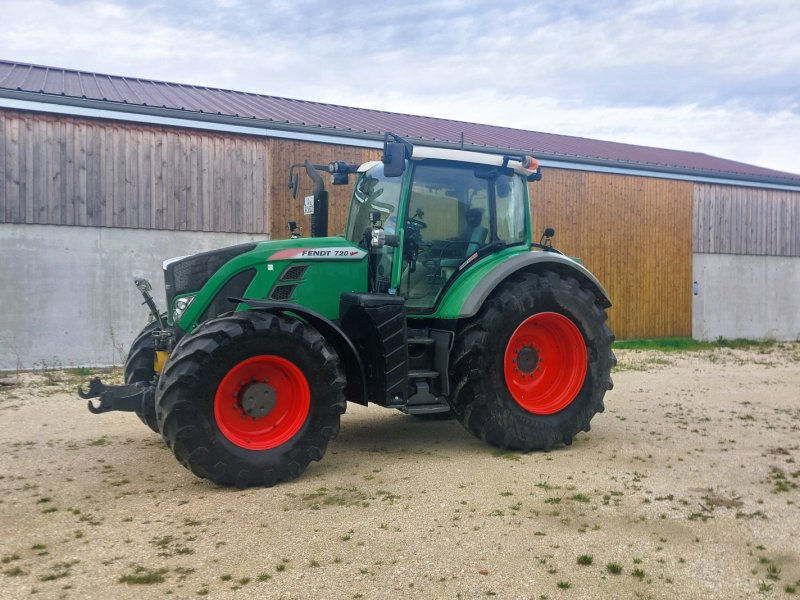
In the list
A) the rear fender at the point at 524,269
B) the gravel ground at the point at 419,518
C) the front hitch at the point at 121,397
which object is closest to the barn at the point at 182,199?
the rear fender at the point at 524,269

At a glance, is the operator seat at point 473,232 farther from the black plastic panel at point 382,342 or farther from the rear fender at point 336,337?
the rear fender at point 336,337

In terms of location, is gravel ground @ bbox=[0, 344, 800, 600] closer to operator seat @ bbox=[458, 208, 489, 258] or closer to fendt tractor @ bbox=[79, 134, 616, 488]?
fendt tractor @ bbox=[79, 134, 616, 488]

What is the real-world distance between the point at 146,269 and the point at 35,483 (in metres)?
7.06

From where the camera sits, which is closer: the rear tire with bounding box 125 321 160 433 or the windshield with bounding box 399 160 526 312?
the windshield with bounding box 399 160 526 312

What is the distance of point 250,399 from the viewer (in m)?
5.05

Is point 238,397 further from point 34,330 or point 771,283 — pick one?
point 771,283

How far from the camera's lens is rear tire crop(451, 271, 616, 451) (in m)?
5.88

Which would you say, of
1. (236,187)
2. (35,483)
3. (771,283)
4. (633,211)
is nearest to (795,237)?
(771,283)

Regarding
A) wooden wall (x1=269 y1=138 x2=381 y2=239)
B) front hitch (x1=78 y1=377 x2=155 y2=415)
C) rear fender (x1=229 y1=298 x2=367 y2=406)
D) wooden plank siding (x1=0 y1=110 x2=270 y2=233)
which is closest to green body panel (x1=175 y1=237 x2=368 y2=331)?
rear fender (x1=229 y1=298 x2=367 y2=406)

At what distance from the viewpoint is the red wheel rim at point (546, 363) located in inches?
245

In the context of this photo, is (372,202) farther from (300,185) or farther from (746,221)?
(746,221)

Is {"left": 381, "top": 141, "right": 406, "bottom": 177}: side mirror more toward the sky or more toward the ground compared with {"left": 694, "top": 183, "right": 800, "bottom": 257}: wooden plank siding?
more toward the ground

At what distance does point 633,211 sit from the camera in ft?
53.5

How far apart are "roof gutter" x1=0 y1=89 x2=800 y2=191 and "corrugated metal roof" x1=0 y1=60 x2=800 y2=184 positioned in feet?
0.15
